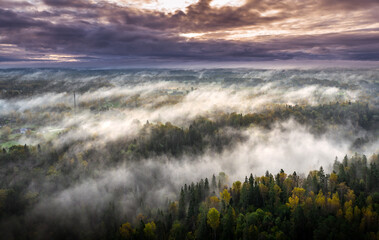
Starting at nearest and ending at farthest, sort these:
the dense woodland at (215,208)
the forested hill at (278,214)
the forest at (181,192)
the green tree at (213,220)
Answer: the forested hill at (278,214) < the dense woodland at (215,208) < the forest at (181,192) < the green tree at (213,220)

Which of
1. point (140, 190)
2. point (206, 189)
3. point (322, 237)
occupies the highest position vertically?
point (322, 237)

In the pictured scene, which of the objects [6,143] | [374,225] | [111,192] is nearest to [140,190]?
[111,192]

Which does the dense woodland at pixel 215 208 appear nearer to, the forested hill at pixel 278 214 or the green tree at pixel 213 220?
the green tree at pixel 213 220

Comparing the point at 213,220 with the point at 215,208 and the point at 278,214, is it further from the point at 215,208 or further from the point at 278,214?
the point at 278,214

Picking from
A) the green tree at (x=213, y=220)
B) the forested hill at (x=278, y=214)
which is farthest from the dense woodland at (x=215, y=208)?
the forested hill at (x=278, y=214)

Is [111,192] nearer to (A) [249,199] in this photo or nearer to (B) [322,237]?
(A) [249,199]

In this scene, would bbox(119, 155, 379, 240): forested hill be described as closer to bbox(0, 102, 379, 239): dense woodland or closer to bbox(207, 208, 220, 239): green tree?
bbox(207, 208, 220, 239): green tree

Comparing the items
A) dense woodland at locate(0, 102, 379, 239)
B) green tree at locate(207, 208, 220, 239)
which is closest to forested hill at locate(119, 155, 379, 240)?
green tree at locate(207, 208, 220, 239)

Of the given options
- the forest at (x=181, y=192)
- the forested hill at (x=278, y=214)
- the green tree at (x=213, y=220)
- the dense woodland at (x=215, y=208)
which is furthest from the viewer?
the green tree at (x=213, y=220)

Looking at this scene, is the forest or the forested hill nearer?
the forested hill

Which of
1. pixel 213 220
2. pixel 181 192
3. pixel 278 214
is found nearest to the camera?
pixel 213 220

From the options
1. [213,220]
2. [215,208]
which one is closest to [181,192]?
[215,208]
